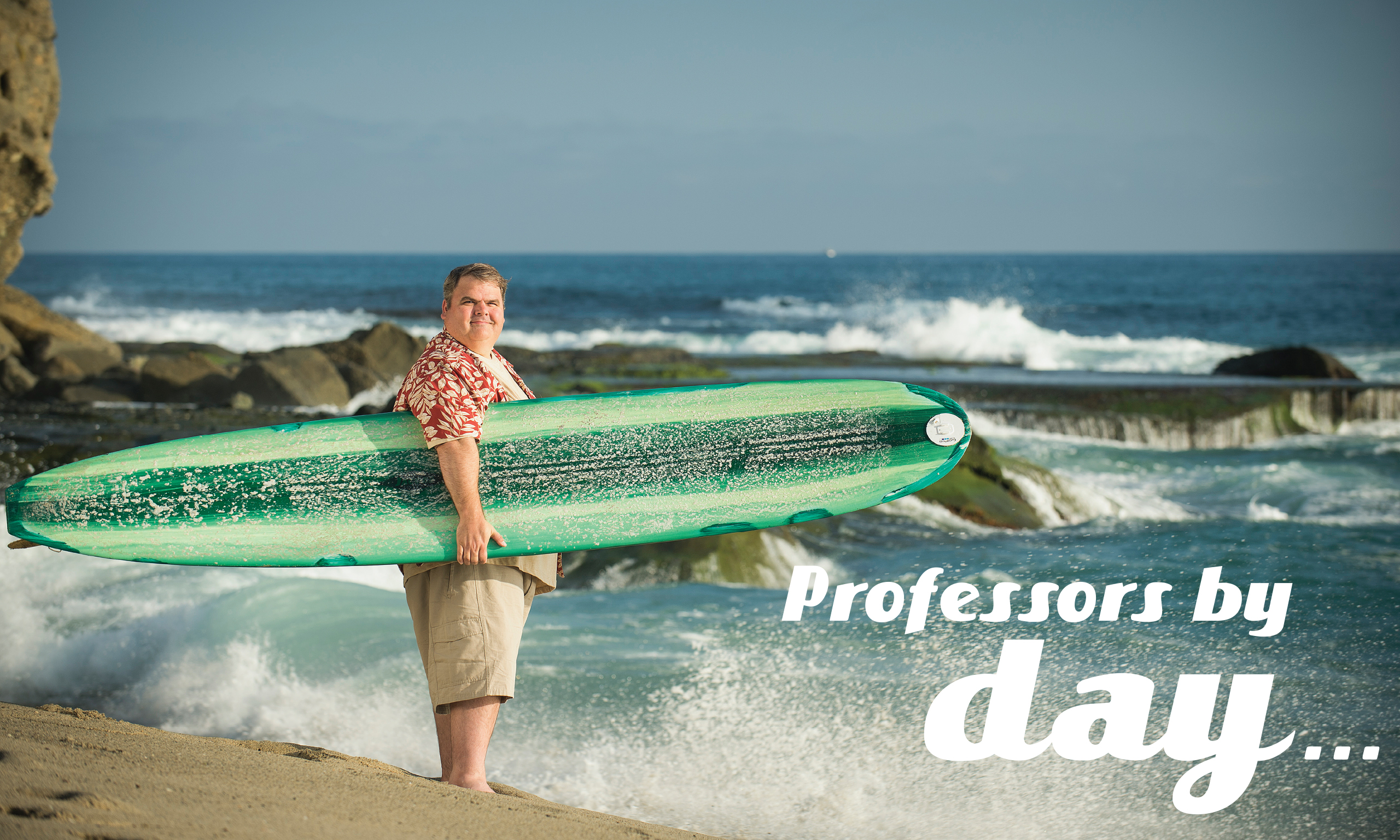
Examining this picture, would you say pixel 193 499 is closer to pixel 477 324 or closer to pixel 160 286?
pixel 477 324

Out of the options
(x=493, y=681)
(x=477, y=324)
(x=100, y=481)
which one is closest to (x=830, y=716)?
(x=493, y=681)

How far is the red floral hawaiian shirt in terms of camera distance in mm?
2354

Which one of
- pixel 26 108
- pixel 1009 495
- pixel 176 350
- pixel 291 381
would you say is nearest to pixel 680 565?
pixel 1009 495

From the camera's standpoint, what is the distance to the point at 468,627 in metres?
2.39

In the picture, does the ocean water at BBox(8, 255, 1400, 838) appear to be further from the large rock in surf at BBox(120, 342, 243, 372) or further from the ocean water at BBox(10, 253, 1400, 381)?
the ocean water at BBox(10, 253, 1400, 381)

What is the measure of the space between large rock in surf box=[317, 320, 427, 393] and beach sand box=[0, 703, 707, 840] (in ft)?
39.2

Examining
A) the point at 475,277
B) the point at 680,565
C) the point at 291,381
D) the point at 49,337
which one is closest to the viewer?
the point at 475,277

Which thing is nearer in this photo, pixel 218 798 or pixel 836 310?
pixel 218 798

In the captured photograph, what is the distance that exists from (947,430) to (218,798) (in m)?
2.29

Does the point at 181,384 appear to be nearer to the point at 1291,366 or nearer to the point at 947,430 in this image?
the point at 947,430

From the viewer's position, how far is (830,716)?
12.6ft

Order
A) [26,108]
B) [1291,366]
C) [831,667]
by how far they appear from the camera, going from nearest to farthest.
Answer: [831,667], [26,108], [1291,366]

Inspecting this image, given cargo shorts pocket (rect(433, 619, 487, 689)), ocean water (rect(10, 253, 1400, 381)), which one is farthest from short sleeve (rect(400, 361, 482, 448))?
ocean water (rect(10, 253, 1400, 381))

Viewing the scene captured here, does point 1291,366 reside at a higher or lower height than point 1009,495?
higher
